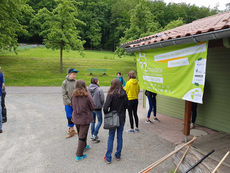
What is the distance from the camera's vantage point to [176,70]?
161 inches

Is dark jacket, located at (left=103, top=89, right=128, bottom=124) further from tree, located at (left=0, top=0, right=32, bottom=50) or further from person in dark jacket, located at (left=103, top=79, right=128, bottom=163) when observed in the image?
tree, located at (left=0, top=0, right=32, bottom=50)

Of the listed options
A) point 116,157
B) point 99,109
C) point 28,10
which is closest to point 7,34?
point 28,10

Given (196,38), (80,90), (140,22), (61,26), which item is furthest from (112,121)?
(140,22)

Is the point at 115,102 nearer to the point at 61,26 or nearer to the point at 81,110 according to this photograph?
the point at 81,110

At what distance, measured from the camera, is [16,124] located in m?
6.30

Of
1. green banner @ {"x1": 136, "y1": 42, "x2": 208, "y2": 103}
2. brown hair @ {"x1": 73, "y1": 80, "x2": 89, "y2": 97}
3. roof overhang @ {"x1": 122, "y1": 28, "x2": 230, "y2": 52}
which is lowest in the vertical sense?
brown hair @ {"x1": 73, "y1": 80, "x2": 89, "y2": 97}

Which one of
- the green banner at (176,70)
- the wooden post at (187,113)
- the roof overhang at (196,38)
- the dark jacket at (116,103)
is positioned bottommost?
the wooden post at (187,113)

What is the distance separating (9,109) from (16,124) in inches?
88.6

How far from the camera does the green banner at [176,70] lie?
11.6ft

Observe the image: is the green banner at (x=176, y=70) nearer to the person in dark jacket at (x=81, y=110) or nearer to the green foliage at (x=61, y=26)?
the person in dark jacket at (x=81, y=110)

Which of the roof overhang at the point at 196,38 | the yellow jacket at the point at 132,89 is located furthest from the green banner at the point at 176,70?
the yellow jacket at the point at 132,89

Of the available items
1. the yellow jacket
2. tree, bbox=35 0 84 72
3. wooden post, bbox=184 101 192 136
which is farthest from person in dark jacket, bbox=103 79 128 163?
tree, bbox=35 0 84 72

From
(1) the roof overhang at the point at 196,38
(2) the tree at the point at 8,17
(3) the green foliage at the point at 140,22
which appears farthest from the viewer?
(3) the green foliage at the point at 140,22

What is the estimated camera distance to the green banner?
3.52m
